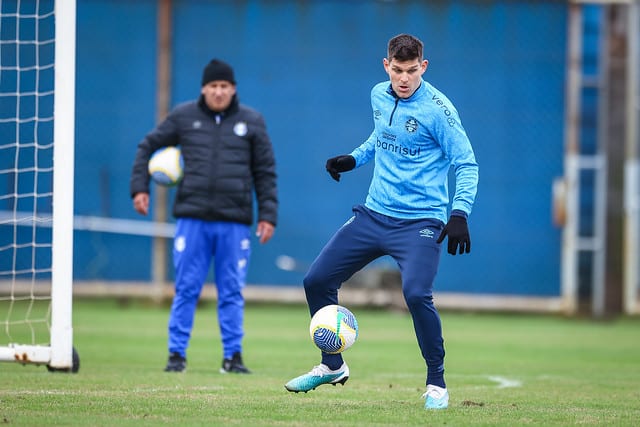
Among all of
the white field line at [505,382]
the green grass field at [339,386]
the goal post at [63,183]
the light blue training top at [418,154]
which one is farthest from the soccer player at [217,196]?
the light blue training top at [418,154]

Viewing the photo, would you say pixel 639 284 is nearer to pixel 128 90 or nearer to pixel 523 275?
pixel 523 275

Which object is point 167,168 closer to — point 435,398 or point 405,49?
point 405,49

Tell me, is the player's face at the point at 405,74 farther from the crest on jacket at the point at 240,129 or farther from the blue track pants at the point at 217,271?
the blue track pants at the point at 217,271

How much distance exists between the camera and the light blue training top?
273 inches

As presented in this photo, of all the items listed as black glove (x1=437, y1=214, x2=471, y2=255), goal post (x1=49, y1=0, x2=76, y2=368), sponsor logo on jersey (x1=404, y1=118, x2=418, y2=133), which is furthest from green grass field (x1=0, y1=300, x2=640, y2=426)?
sponsor logo on jersey (x1=404, y1=118, x2=418, y2=133)

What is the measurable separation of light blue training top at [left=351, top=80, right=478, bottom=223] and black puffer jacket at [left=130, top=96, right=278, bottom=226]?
2629mm

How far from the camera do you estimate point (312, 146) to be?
1773cm

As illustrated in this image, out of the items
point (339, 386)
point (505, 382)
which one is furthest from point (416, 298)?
point (505, 382)

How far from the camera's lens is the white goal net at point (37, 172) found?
8.41 m

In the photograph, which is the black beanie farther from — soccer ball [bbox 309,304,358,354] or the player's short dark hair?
soccer ball [bbox 309,304,358,354]

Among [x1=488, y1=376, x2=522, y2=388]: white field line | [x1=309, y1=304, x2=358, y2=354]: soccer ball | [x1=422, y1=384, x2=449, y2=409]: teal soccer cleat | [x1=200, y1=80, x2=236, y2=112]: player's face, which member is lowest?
[x1=488, y1=376, x2=522, y2=388]: white field line

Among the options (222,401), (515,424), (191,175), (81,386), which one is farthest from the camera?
(191,175)

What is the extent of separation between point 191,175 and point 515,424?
426 cm

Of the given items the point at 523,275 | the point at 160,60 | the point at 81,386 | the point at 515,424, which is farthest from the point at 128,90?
the point at 515,424
